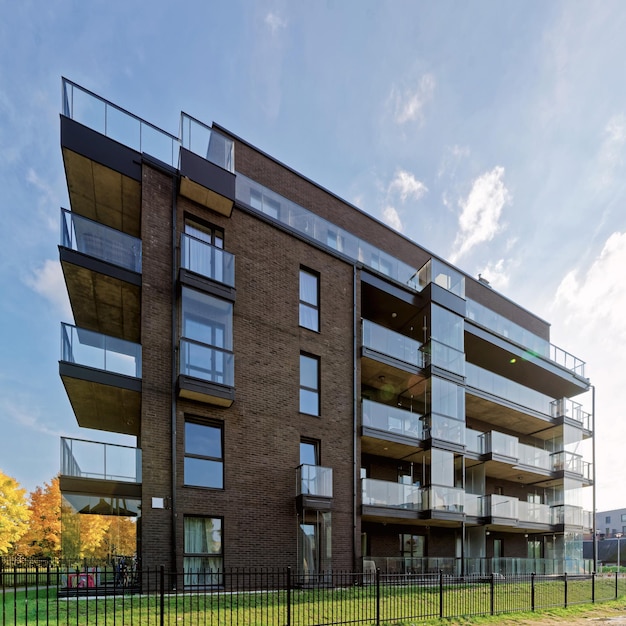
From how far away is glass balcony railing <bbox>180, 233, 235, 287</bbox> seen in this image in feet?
50.2

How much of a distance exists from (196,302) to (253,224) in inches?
142

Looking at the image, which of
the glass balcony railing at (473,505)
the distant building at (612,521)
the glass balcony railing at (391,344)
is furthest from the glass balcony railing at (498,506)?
the distant building at (612,521)

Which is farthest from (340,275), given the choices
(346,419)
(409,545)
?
(409,545)

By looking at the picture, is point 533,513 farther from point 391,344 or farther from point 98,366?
point 98,366

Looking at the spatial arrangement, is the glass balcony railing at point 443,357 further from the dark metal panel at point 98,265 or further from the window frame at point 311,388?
the dark metal panel at point 98,265

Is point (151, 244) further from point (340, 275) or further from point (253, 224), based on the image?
point (340, 275)

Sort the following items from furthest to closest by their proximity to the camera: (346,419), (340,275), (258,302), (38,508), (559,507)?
(38,508), (559,507), (340,275), (346,419), (258,302)

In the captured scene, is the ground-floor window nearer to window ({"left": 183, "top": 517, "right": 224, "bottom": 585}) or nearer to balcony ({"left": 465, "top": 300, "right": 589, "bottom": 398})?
window ({"left": 183, "top": 517, "right": 224, "bottom": 585})

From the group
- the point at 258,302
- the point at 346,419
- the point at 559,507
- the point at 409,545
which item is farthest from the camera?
the point at 559,507

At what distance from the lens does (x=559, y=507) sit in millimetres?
26172

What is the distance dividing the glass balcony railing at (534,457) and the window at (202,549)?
16.6 meters

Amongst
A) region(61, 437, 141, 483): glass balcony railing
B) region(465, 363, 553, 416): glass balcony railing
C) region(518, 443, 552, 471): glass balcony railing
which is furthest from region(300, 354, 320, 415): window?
region(518, 443, 552, 471): glass balcony railing

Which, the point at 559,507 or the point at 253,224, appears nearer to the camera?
the point at 253,224

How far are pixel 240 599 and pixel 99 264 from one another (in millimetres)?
9411
